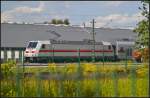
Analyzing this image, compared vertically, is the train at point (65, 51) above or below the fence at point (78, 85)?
below

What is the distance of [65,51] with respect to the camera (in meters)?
49.6

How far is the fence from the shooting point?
27.9 ft

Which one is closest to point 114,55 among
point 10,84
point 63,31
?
point 63,31

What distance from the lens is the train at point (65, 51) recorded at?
Answer: 46.5 m

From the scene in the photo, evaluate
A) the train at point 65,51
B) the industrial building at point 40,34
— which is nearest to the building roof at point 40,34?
the industrial building at point 40,34

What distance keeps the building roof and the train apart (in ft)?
39.4

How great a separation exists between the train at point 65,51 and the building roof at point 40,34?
39.4 ft

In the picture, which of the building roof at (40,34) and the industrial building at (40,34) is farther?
the building roof at (40,34)

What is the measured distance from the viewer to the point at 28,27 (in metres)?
66.8

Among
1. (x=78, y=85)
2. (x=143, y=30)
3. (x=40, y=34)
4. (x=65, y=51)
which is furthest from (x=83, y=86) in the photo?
(x=40, y=34)

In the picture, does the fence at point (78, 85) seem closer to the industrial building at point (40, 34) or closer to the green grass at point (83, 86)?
the green grass at point (83, 86)

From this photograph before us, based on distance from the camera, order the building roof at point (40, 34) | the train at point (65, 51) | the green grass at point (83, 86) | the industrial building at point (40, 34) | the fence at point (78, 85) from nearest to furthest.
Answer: the fence at point (78, 85) < the green grass at point (83, 86) < the train at point (65, 51) < the industrial building at point (40, 34) < the building roof at point (40, 34)

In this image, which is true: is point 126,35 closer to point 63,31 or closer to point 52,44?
A: point 63,31

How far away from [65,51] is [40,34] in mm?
17090
